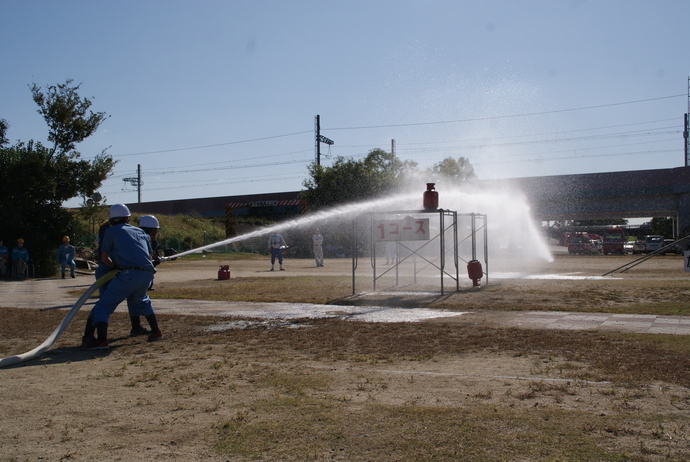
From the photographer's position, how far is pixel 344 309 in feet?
39.2

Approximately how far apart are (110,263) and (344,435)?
5054 millimetres

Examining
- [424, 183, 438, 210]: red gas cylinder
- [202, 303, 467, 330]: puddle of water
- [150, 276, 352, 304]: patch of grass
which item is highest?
[424, 183, 438, 210]: red gas cylinder

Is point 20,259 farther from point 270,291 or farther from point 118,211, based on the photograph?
point 118,211

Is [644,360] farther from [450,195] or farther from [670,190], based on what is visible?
[670,190]

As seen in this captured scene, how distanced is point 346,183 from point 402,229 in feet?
115

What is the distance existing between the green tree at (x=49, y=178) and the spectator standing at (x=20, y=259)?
109 cm

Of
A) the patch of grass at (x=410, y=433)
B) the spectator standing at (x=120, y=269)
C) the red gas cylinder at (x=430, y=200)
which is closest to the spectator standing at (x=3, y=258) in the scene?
the red gas cylinder at (x=430, y=200)

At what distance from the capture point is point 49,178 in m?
25.0

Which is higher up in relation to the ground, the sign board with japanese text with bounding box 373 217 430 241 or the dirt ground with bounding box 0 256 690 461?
the sign board with japanese text with bounding box 373 217 430 241

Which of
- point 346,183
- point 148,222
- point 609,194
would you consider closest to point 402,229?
point 148,222

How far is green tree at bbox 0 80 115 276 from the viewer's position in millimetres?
24312

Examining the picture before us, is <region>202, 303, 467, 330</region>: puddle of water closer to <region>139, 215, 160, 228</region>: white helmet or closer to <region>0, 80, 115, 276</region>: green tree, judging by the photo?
<region>139, 215, 160, 228</region>: white helmet

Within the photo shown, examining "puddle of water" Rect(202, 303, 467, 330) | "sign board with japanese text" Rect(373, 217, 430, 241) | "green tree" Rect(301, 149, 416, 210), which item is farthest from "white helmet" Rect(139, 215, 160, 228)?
"green tree" Rect(301, 149, 416, 210)

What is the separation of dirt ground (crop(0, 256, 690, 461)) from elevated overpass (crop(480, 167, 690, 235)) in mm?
46400
